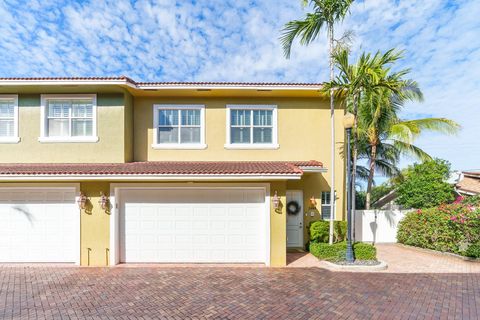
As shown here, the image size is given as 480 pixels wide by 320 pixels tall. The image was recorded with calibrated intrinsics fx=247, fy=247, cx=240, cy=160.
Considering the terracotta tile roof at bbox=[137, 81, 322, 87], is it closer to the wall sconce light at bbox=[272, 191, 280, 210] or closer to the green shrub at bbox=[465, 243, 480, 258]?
the wall sconce light at bbox=[272, 191, 280, 210]

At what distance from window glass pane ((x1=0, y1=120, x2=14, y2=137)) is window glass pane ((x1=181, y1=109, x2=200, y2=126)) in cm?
707

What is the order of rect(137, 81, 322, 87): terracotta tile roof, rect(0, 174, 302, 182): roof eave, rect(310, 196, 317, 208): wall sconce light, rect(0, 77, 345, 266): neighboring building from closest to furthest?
rect(0, 174, 302, 182): roof eave → rect(0, 77, 345, 266): neighboring building → rect(137, 81, 322, 87): terracotta tile roof → rect(310, 196, 317, 208): wall sconce light

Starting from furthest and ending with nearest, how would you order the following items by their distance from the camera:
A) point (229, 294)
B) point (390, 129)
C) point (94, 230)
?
point (390, 129) < point (94, 230) < point (229, 294)

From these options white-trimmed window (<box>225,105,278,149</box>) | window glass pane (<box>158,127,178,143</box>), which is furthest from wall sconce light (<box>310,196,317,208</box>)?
window glass pane (<box>158,127,178,143</box>)

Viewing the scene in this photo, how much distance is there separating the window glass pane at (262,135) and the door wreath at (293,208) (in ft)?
9.80

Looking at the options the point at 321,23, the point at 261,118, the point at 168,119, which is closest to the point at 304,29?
the point at 321,23

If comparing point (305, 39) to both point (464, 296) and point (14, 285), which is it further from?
point (14, 285)

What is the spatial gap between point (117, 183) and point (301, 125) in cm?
801

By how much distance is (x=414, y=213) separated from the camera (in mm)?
11648

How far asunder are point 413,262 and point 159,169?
9.92 metres

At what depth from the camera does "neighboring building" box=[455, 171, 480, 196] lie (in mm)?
14016

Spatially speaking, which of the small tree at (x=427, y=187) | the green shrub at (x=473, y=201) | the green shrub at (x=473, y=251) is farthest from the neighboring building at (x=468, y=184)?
the green shrub at (x=473, y=251)

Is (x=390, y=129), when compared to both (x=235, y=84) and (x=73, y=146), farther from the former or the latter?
(x=73, y=146)

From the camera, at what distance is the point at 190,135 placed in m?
11.3
